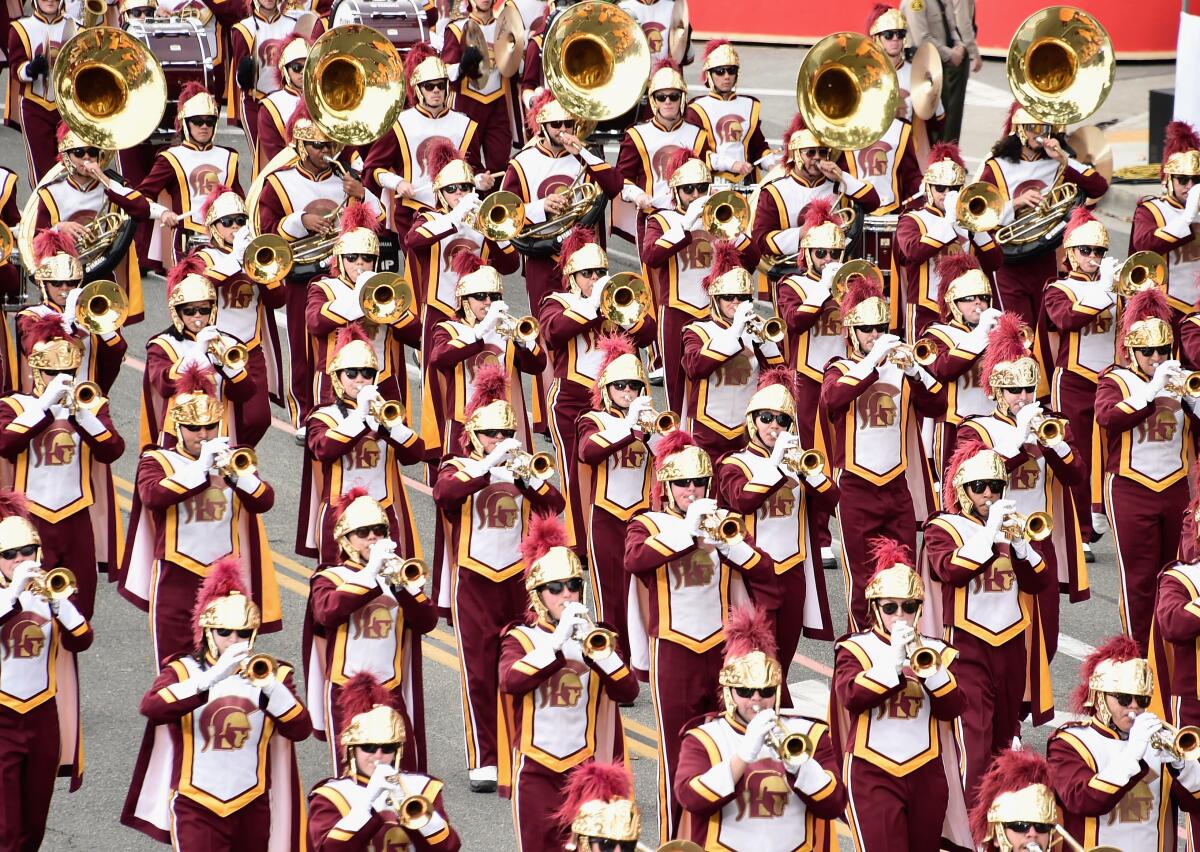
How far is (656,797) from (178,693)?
2504mm

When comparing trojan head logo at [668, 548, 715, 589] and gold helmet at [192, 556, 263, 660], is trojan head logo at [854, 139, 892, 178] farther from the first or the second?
gold helmet at [192, 556, 263, 660]

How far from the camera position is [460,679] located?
1111cm

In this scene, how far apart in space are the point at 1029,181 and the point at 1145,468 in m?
3.08

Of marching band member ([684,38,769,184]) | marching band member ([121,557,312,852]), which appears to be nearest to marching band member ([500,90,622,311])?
marching band member ([684,38,769,184])

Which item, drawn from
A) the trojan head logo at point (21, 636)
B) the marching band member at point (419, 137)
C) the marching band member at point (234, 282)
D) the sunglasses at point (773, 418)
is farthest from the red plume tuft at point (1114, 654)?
the marching band member at point (419, 137)

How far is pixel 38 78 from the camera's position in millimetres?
16984

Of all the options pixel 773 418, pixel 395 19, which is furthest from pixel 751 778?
pixel 395 19

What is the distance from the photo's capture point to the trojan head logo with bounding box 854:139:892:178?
14930 mm

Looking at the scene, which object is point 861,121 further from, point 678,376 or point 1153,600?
point 1153,600

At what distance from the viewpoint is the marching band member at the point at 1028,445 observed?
11.0 metres

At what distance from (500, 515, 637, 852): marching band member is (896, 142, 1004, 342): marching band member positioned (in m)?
4.74

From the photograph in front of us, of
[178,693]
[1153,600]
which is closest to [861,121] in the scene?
[1153,600]

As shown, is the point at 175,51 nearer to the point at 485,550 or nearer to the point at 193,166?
the point at 193,166

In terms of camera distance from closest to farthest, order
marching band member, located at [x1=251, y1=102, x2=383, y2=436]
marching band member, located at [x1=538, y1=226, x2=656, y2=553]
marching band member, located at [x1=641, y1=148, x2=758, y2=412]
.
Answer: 1. marching band member, located at [x1=538, y1=226, x2=656, y2=553]
2. marching band member, located at [x1=641, y1=148, x2=758, y2=412]
3. marching band member, located at [x1=251, y1=102, x2=383, y2=436]
